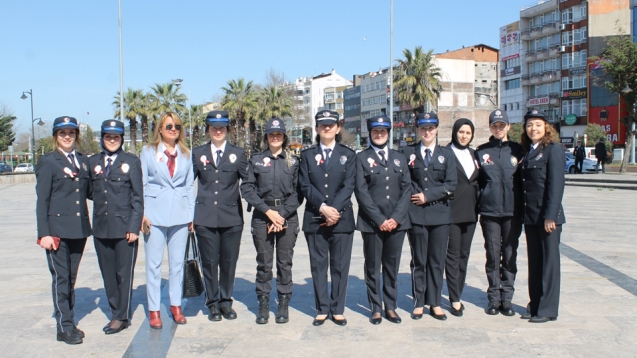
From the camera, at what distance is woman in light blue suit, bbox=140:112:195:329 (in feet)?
19.3

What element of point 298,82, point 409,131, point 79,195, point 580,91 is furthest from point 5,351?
point 298,82

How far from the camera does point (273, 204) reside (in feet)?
19.7

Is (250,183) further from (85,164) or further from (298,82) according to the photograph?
(298,82)

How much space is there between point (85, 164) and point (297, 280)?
3.33 metres

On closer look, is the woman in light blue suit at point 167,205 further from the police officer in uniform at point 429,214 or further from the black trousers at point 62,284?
the police officer in uniform at point 429,214

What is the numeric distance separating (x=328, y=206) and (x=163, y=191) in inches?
64.1

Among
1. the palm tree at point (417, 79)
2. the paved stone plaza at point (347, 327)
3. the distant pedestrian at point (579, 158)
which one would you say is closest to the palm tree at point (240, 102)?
the palm tree at point (417, 79)

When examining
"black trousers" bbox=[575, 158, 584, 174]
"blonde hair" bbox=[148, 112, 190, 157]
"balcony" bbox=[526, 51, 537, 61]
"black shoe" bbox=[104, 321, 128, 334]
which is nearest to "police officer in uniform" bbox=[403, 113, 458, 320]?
"blonde hair" bbox=[148, 112, 190, 157]

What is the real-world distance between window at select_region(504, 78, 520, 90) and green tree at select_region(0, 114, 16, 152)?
5617 cm

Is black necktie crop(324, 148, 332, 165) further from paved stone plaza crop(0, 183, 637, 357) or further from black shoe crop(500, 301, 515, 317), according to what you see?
black shoe crop(500, 301, 515, 317)

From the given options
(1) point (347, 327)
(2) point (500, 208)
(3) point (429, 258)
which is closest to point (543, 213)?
(2) point (500, 208)

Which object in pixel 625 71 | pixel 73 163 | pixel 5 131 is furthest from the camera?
pixel 5 131

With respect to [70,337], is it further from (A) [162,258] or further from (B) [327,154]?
(B) [327,154]

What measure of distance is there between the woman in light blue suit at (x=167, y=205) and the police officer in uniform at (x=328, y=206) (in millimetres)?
1187
